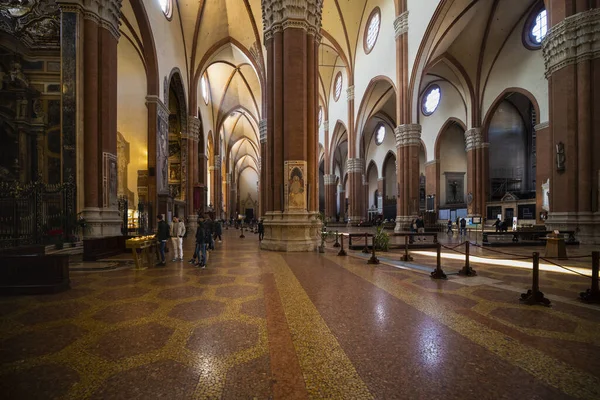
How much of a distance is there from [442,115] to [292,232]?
25780 millimetres

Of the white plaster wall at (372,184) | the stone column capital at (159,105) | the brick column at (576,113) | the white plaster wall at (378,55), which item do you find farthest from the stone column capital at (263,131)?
the white plaster wall at (372,184)

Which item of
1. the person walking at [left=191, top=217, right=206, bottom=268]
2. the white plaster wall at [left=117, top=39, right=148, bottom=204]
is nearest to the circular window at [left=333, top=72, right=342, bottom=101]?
the white plaster wall at [left=117, top=39, right=148, bottom=204]

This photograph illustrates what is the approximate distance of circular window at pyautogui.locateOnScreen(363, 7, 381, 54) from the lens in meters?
23.3

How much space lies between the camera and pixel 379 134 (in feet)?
131

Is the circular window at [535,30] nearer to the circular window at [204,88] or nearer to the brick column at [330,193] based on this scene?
the brick column at [330,193]

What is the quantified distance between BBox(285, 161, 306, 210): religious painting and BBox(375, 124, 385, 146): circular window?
1224 inches

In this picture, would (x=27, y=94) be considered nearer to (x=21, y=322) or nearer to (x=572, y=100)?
(x=21, y=322)

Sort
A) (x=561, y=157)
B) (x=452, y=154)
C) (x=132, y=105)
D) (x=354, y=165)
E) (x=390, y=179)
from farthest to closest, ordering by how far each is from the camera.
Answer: (x=390, y=179)
(x=452, y=154)
(x=354, y=165)
(x=132, y=105)
(x=561, y=157)

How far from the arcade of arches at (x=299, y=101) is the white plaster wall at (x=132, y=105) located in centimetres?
9

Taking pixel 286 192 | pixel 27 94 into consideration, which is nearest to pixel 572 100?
pixel 286 192

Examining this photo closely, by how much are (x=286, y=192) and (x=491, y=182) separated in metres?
26.0

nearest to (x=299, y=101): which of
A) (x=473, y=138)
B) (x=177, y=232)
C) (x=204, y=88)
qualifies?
(x=177, y=232)

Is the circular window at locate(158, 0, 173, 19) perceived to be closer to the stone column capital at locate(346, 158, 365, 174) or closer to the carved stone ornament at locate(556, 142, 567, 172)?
the stone column capital at locate(346, 158, 365, 174)

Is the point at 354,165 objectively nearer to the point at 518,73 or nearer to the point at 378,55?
the point at 378,55
